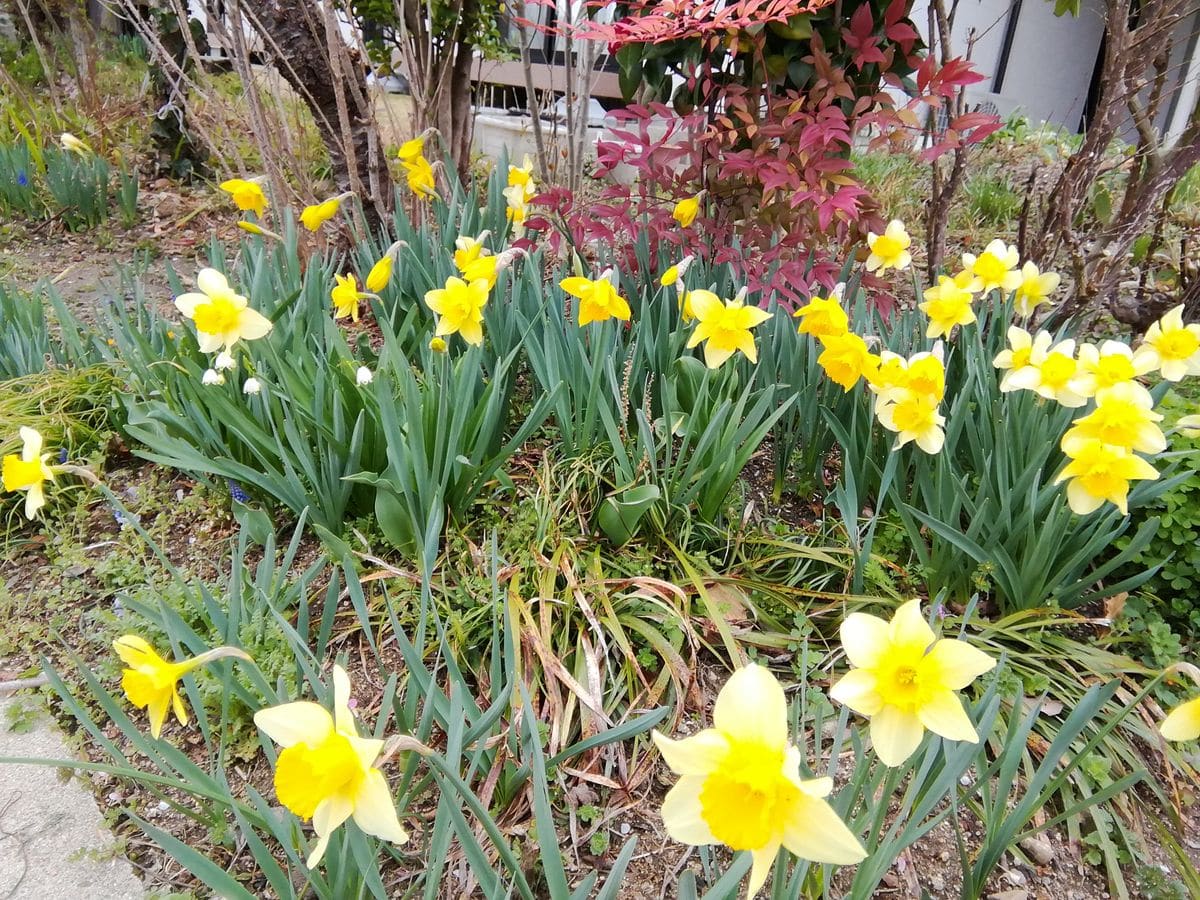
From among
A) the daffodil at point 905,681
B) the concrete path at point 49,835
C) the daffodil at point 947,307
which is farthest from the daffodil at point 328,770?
the daffodil at point 947,307

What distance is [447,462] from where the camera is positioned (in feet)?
5.41

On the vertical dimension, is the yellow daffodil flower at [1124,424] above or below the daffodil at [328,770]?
above

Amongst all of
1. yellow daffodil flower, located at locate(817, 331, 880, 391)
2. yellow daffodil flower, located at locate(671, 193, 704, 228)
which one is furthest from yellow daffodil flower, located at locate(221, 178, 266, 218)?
yellow daffodil flower, located at locate(817, 331, 880, 391)

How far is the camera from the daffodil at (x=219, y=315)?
5.24 feet

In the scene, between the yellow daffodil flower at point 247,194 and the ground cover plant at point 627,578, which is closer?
the ground cover plant at point 627,578

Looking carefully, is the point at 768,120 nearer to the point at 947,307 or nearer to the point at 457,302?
the point at 947,307

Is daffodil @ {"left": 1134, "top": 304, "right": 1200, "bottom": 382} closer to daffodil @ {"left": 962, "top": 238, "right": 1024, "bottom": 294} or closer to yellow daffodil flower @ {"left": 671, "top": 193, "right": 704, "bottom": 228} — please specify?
daffodil @ {"left": 962, "top": 238, "right": 1024, "bottom": 294}

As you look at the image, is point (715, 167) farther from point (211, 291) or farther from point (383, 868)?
point (383, 868)

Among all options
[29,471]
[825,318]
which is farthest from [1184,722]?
[29,471]

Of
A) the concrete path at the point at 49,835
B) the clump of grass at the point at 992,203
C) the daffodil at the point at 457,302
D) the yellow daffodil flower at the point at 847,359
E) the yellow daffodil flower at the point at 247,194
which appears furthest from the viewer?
the clump of grass at the point at 992,203

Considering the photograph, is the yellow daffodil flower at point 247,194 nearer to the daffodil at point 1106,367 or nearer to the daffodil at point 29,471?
the daffodil at point 29,471

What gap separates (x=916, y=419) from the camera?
1535 mm

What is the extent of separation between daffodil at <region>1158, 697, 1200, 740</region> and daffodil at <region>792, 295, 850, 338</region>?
36.9 inches

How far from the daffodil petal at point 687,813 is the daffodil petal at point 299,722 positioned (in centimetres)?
37
